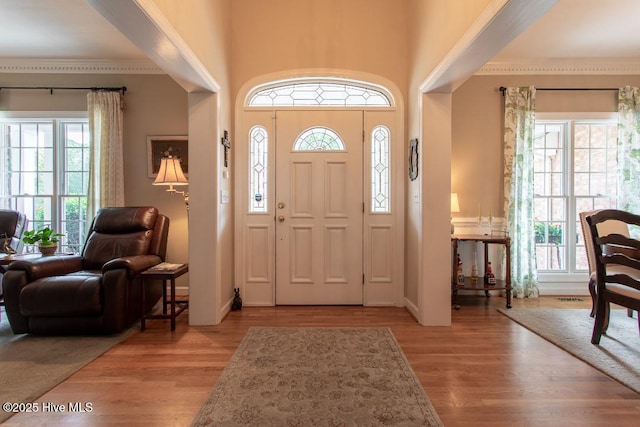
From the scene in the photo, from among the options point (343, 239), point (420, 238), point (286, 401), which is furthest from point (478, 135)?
point (286, 401)

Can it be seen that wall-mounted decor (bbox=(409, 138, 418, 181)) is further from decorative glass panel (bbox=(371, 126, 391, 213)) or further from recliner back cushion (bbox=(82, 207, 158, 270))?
recliner back cushion (bbox=(82, 207, 158, 270))

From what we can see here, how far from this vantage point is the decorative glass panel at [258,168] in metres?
3.77

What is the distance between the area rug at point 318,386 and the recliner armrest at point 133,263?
3.89 feet

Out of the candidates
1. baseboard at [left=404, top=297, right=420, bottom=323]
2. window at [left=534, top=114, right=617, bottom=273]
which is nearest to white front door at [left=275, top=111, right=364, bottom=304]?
baseboard at [left=404, top=297, right=420, bottom=323]

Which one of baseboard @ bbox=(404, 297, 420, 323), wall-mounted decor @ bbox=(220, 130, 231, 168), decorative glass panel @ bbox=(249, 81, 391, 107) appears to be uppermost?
decorative glass panel @ bbox=(249, 81, 391, 107)

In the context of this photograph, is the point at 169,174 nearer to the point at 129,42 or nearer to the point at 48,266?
the point at 48,266

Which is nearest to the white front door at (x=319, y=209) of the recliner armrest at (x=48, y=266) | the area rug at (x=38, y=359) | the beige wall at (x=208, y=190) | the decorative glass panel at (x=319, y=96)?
the decorative glass panel at (x=319, y=96)

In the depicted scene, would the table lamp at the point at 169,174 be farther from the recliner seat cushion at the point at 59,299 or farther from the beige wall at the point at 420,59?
the beige wall at the point at 420,59

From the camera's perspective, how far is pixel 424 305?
3.12m

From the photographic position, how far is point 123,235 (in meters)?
3.51

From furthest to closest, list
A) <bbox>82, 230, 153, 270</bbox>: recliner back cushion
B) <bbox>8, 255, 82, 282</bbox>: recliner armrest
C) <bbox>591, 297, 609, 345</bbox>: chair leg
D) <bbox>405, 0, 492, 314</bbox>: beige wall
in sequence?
<bbox>82, 230, 153, 270</bbox>: recliner back cushion, <bbox>8, 255, 82, 282</bbox>: recliner armrest, <bbox>591, 297, 609, 345</bbox>: chair leg, <bbox>405, 0, 492, 314</bbox>: beige wall

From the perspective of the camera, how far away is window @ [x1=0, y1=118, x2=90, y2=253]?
4309 millimetres

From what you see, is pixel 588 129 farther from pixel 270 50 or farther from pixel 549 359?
pixel 270 50

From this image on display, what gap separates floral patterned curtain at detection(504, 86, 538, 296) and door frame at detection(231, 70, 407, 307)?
1.46 m
